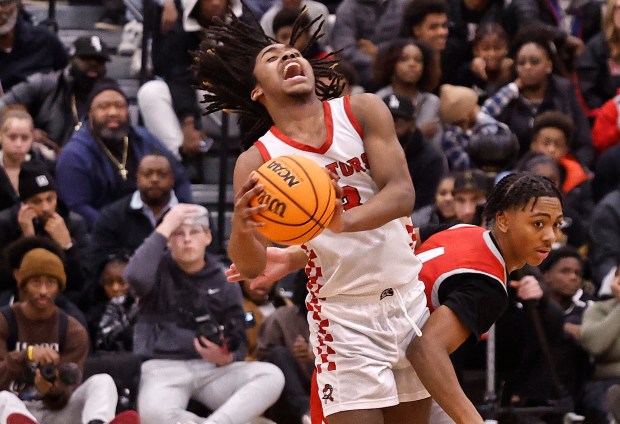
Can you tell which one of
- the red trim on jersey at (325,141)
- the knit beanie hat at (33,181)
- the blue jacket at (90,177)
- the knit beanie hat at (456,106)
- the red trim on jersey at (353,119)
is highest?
the red trim on jersey at (353,119)

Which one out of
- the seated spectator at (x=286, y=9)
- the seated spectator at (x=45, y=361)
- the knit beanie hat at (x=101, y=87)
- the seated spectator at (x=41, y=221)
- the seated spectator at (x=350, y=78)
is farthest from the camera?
the seated spectator at (x=286, y=9)

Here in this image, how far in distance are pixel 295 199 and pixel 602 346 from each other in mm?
3923

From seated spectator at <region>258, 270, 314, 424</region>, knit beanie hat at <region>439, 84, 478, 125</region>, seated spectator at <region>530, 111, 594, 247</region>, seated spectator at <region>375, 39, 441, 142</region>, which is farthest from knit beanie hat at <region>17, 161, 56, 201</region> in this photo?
seated spectator at <region>530, 111, 594, 247</region>

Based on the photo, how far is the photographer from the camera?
7.51 m

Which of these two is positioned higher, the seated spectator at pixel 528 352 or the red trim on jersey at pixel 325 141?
the red trim on jersey at pixel 325 141

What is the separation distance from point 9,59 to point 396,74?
2832mm

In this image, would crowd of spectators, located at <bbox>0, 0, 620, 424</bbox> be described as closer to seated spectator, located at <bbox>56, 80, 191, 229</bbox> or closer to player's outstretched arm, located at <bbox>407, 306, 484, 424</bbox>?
seated spectator, located at <bbox>56, 80, 191, 229</bbox>

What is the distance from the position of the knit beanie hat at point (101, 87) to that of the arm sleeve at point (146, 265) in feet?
5.06

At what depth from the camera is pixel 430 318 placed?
15.9 ft

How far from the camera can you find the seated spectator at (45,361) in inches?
283

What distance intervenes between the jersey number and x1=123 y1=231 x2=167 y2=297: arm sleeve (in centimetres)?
315

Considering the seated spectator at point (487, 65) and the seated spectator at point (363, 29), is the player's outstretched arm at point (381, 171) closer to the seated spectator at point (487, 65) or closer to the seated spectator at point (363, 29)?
the seated spectator at point (363, 29)

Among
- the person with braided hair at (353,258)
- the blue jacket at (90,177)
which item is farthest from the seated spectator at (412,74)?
the person with braided hair at (353,258)

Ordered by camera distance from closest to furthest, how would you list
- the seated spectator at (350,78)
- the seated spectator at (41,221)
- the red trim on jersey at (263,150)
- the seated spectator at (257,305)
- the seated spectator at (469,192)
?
the red trim on jersey at (263,150) < the seated spectator at (469,192) < the seated spectator at (41,221) < the seated spectator at (257,305) < the seated spectator at (350,78)
